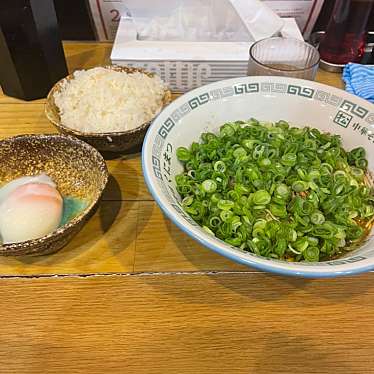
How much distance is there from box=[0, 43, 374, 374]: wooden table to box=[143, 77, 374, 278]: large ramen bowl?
177 mm

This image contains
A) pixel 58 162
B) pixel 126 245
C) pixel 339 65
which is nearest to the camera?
pixel 126 245

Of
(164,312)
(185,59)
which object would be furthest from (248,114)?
(164,312)

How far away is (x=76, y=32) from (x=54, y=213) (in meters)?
1.19

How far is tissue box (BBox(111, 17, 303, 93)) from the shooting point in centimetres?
144

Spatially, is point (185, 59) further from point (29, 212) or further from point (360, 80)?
point (29, 212)

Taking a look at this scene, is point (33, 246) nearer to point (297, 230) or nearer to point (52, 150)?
point (52, 150)

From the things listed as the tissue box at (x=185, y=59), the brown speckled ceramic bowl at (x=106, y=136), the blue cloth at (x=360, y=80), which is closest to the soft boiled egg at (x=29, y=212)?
the brown speckled ceramic bowl at (x=106, y=136)

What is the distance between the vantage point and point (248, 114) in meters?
1.21

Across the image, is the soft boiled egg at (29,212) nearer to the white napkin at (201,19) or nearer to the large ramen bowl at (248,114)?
the large ramen bowl at (248,114)

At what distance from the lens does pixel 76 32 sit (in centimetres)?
183

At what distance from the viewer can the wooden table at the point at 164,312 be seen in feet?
2.66

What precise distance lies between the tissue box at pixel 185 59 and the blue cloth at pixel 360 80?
0.45 meters

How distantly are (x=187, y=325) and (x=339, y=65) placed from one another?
1.34 meters

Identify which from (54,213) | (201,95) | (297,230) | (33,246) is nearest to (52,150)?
(54,213)
